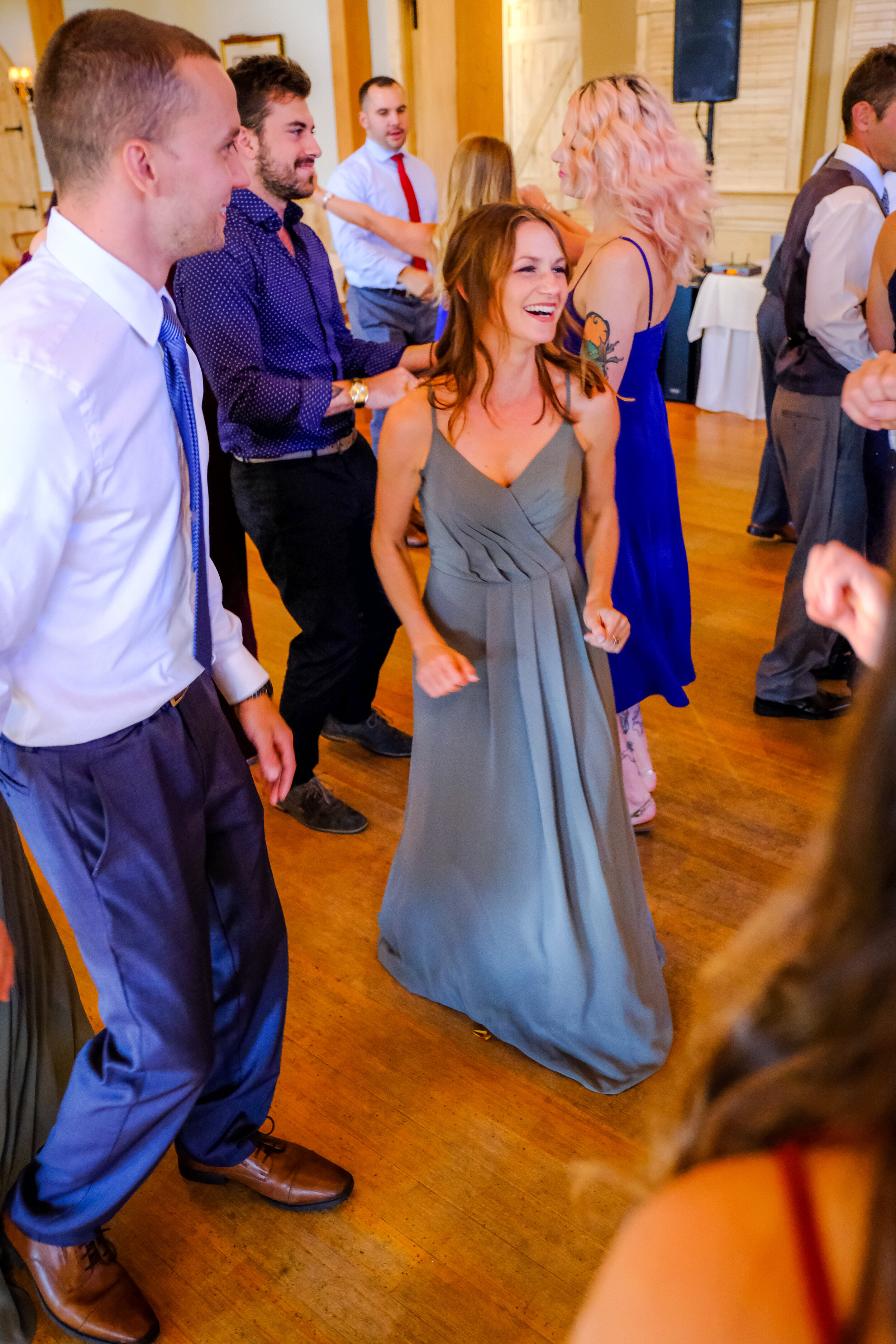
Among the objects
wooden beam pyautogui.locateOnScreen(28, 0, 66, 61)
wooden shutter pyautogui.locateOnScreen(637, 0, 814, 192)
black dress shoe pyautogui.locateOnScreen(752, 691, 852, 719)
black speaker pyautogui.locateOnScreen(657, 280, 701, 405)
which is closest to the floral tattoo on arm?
black dress shoe pyautogui.locateOnScreen(752, 691, 852, 719)

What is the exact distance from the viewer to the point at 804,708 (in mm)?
3471

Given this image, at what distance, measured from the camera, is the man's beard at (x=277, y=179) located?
2.56m

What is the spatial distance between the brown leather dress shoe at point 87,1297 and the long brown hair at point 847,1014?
1.38 metres

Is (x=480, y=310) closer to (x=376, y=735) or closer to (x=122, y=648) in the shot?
(x=122, y=648)

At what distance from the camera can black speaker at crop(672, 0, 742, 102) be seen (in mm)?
7086

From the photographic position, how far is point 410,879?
7.57ft

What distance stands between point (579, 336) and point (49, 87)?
58.0 inches

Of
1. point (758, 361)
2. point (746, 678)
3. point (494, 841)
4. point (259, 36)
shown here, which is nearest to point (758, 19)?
point (758, 361)

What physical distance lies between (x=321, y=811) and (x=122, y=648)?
5.36 ft

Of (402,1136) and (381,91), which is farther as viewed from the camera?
(381,91)

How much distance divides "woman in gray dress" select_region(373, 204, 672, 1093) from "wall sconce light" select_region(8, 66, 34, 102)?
10.0 m

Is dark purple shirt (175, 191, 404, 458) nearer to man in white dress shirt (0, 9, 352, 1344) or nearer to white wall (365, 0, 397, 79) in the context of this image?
man in white dress shirt (0, 9, 352, 1344)

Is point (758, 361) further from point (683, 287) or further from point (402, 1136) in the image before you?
point (402, 1136)

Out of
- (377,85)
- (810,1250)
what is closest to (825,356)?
(377,85)
